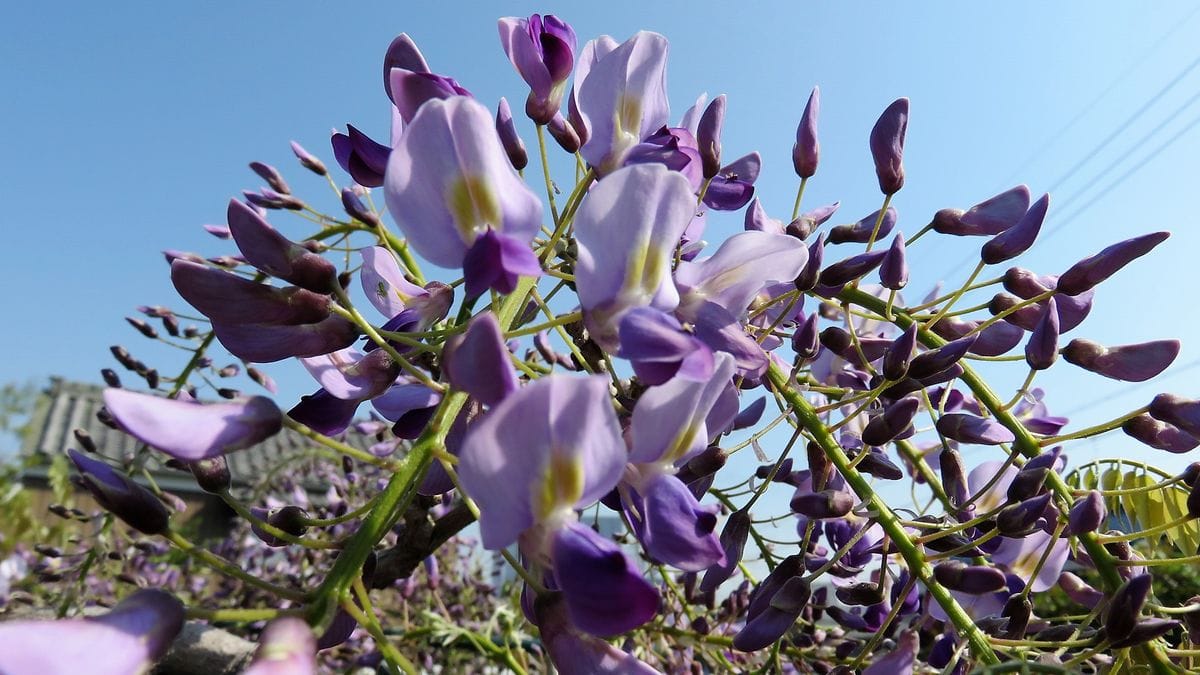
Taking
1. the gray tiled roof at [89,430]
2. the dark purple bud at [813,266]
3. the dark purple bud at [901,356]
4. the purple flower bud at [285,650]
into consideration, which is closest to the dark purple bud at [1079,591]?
the dark purple bud at [901,356]

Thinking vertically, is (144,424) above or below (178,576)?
above

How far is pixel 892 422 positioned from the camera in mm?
846

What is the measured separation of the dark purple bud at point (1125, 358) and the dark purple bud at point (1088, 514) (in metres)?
0.29

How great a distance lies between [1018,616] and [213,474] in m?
0.79

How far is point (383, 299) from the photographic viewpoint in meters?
0.93

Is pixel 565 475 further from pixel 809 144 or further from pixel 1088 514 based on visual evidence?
pixel 809 144

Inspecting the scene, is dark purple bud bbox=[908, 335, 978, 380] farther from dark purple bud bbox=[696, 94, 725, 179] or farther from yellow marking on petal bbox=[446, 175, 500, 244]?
yellow marking on petal bbox=[446, 175, 500, 244]

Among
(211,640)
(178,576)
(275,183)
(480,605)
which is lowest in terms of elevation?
(178,576)

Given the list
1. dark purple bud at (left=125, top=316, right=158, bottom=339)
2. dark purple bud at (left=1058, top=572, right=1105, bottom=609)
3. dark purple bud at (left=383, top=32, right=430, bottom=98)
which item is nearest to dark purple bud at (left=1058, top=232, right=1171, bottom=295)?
dark purple bud at (left=1058, top=572, right=1105, bottom=609)

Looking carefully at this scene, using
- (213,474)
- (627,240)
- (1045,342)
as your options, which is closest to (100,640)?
(213,474)

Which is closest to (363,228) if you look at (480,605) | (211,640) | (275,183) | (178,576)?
(275,183)

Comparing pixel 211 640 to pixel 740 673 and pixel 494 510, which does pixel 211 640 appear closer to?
pixel 740 673

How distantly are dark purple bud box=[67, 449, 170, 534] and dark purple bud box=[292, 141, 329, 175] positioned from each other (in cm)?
128

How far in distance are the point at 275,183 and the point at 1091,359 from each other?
1.56 meters
